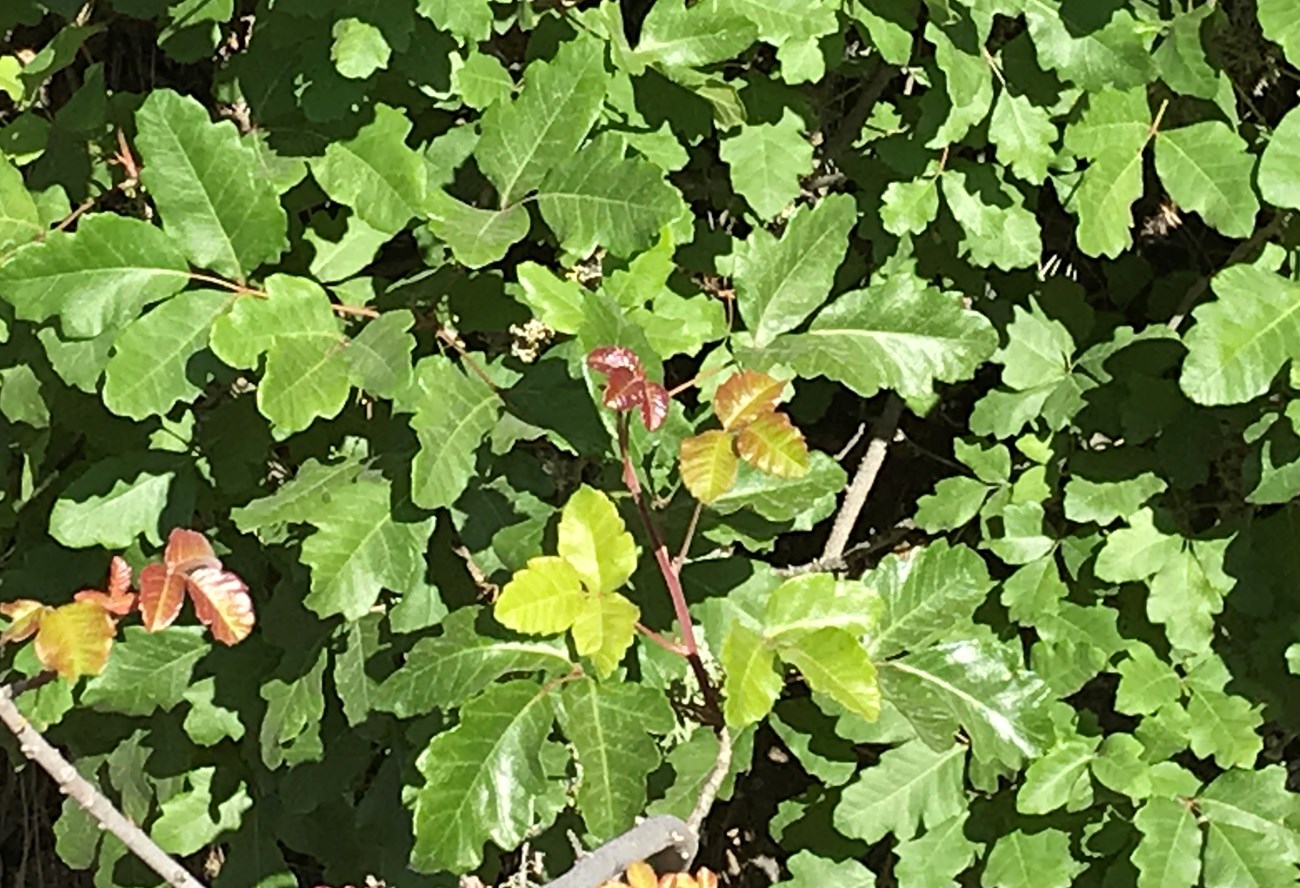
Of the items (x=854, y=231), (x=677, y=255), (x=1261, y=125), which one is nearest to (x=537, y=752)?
(x=677, y=255)

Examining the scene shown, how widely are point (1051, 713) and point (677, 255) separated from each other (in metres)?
0.80

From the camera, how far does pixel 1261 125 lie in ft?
6.21

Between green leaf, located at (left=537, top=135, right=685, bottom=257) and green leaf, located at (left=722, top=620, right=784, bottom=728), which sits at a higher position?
green leaf, located at (left=537, top=135, right=685, bottom=257)

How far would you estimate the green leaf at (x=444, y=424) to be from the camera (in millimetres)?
1365

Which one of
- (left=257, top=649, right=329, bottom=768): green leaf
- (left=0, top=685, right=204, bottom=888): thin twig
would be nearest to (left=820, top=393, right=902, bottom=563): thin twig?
(left=257, top=649, right=329, bottom=768): green leaf

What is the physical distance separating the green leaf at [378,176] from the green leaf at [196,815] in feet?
3.17

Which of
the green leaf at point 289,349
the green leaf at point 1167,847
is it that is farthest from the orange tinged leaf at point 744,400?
the green leaf at point 1167,847

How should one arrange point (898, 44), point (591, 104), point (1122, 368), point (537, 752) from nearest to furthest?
point (537, 752) → point (591, 104) → point (898, 44) → point (1122, 368)

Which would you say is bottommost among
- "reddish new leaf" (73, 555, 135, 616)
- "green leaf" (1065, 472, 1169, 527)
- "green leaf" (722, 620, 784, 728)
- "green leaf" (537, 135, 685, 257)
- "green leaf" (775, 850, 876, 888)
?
"green leaf" (775, 850, 876, 888)

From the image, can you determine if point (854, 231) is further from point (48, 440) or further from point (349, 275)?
point (48, 440)

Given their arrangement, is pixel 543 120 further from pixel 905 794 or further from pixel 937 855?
pixel 937 855

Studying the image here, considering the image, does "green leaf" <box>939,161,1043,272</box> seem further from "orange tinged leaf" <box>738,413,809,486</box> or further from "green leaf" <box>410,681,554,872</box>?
"green leaf" <box>410,681,554,872</box>

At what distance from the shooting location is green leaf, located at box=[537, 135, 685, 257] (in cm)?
141

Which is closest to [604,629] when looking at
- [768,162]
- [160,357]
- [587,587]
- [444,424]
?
[587,587]
